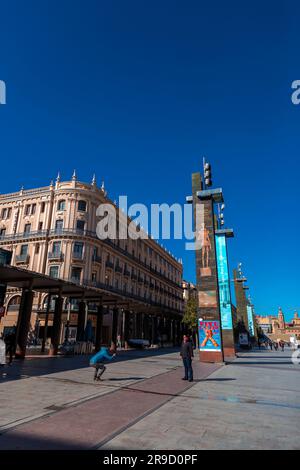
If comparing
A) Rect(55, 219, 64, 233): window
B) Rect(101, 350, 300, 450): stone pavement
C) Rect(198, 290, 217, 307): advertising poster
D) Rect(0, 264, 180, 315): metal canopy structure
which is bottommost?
Rect(101, 350, 300, 450): stone pavement

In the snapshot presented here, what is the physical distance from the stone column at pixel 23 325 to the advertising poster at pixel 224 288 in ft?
55.2

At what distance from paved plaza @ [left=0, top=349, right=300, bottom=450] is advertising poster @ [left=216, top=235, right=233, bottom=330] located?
58.5 feet

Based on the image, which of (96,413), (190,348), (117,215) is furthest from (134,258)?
(96,413)

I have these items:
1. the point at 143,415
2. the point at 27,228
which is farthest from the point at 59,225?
the point at 143,415

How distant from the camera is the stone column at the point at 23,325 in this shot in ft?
56.5

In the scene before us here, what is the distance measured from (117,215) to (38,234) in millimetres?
12147

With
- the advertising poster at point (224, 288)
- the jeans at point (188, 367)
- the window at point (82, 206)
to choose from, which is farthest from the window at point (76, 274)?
the jeans at point (188, 367)

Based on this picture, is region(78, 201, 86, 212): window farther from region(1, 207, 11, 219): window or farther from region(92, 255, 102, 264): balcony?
region(1, 207, 11, 219): window

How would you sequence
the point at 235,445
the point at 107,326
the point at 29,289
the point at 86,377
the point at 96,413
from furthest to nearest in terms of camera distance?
1. the point at 107,326
2. the point at 29,289
3. the point at 86,377
4. the point at 96,413
5. the point at 235,445

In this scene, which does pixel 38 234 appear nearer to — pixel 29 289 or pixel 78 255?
pixel 78 255

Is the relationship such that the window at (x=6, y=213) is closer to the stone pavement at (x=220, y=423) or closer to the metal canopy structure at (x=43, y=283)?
the metal canopy structure at (x=43, y=283)

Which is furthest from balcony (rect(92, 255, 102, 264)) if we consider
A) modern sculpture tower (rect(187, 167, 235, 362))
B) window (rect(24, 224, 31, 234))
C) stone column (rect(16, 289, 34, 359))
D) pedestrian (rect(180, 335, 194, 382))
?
pedestrian (rect(180, 335, 194, 382))

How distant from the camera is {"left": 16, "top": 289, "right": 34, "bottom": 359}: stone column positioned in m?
17.2

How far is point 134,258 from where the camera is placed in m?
51.7
